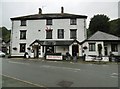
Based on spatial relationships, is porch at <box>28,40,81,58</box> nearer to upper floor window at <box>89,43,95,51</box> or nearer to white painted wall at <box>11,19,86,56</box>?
white painted wall at <box>11,19,86,56</box>

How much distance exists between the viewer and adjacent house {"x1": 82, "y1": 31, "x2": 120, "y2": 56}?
4066cm

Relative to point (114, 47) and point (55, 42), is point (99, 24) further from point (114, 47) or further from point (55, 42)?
point (55, 42)

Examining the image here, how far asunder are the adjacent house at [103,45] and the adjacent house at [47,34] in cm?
182

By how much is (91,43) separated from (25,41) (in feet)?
46.7

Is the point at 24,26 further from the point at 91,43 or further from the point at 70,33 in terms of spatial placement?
the point at 91,43

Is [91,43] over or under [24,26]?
under

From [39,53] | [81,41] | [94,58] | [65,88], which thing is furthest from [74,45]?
[65,88]

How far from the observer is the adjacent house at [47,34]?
43469mm

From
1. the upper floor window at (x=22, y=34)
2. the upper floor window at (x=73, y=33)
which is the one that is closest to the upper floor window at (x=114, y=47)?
the upper floor window at (x=73, y=33)

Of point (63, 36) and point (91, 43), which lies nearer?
point (91, 43)

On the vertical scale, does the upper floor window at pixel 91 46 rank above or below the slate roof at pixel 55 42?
below

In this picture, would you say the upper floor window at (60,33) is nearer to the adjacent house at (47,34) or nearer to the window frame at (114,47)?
the adjacent house at (47,34)

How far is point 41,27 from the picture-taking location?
4591cm

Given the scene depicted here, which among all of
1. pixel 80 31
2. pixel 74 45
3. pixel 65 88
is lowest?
pixel 65 88
